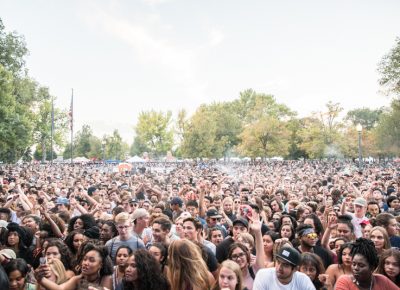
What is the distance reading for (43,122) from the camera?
259 feet

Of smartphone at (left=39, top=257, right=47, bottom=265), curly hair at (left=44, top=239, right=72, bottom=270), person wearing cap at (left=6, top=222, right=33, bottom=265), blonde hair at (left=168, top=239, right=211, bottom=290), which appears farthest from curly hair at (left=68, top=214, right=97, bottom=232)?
blonde hair at (left=168, top=239, right=211, bottom=290)

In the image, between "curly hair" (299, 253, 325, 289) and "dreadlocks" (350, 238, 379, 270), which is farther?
"curly hair" (299, 253, 325, 289)

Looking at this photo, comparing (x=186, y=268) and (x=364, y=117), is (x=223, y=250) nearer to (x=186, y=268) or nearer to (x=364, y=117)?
(x=186, y=268)

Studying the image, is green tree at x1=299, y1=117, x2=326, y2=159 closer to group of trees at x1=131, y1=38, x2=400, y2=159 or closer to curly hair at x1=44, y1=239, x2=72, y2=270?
group of trees at x1=131, y1=38, x2=400, y2=159

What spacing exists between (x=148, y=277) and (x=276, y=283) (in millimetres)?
1325

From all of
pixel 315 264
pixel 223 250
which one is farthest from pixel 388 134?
pixel 315 264

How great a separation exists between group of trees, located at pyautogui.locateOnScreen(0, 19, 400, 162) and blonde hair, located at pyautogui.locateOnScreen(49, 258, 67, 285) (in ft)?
111

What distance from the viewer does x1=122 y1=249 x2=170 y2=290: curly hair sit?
165 inches

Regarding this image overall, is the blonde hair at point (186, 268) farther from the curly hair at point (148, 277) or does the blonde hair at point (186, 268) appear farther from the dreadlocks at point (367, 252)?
the dreadlocks at point (367, 252)

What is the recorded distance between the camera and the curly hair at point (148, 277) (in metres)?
4.19

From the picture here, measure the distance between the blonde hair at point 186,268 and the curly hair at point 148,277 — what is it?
114 mm

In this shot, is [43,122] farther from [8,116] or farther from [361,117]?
[361,117]

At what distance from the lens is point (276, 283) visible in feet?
14.4

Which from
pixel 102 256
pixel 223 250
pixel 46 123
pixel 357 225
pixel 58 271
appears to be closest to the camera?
pixel 58 271
